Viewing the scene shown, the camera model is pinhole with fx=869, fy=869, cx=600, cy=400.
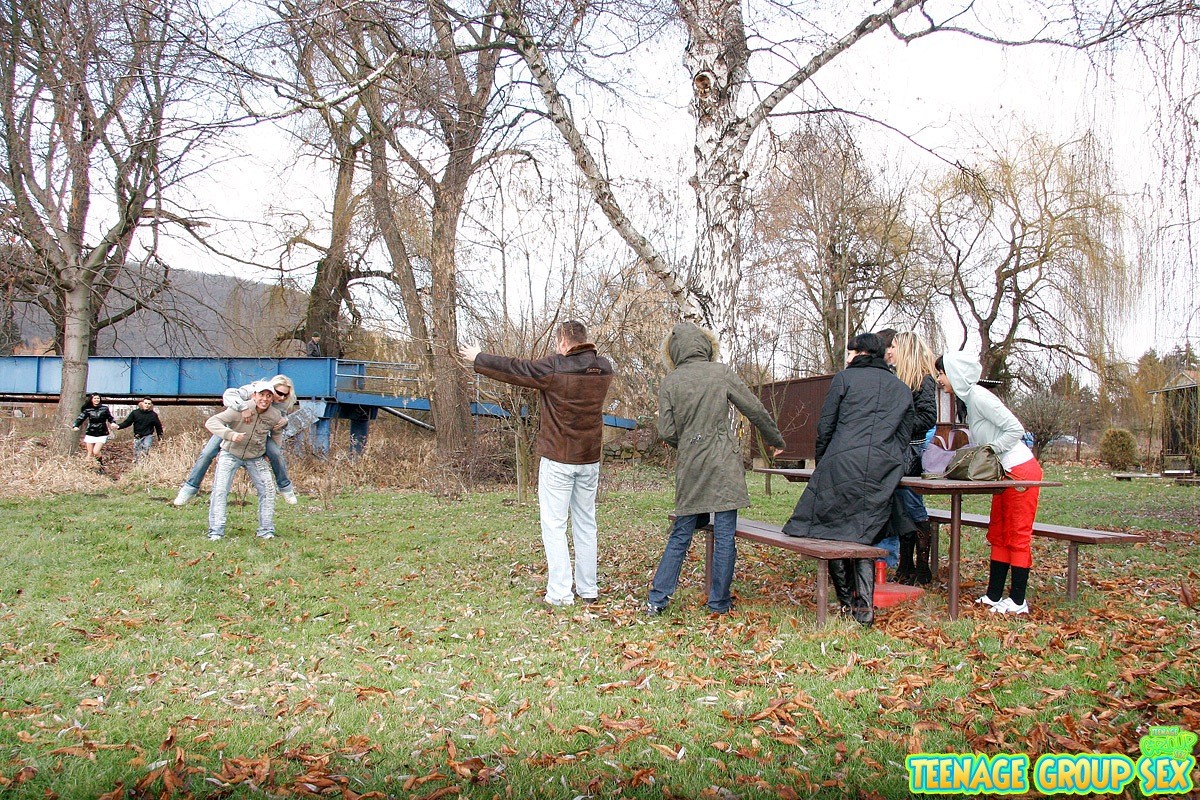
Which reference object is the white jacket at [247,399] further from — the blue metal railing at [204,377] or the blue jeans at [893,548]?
the blue metal railing at [204,377]

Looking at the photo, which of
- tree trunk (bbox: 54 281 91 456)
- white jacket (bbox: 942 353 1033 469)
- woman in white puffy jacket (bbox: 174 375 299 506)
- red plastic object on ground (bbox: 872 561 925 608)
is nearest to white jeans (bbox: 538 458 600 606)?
red plastic object on ground (bbox: 872 561 925 608)

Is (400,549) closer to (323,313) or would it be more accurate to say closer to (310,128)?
(310,128)

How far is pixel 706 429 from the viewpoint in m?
5.71

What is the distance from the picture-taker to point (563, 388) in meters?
6.17

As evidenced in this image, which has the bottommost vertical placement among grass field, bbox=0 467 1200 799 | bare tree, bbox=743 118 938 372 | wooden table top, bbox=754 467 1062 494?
grass field, bbox=0 467 1200 799

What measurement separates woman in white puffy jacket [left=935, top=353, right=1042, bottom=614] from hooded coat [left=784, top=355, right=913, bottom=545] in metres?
0.51

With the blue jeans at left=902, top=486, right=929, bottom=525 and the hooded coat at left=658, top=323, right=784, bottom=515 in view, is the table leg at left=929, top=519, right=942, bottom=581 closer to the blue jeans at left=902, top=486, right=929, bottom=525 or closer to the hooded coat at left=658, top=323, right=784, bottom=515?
the blue jeans at left=902, top=486, right=929, bottom=525

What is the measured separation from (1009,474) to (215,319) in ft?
80.2

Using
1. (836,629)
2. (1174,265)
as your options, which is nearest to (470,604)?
(836,629)

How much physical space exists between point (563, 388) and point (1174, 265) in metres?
4.86

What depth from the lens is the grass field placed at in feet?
10.9

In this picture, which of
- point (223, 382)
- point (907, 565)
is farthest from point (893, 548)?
point (223, 382)

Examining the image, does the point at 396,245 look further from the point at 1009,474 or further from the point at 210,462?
the point at 1009,474

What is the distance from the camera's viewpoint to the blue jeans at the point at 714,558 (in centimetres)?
566
